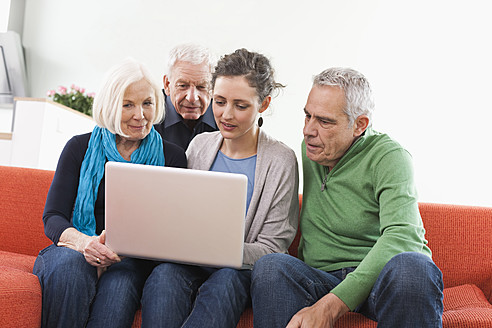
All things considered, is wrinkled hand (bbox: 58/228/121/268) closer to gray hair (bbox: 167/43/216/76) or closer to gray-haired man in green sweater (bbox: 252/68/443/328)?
gray-haired man in green sweater (bbox: 252/68/443/328)

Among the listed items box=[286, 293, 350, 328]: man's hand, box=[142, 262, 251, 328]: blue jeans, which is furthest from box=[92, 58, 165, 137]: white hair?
box=[286, 293, 350, 328]: man's hand

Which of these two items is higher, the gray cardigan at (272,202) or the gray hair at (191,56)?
the gray hair at (191,56)

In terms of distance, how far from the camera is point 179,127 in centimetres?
234

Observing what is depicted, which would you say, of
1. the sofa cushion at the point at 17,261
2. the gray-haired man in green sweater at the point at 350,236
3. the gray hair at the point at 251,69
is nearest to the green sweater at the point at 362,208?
the gray-haired man in green sweater at the point at 350,236

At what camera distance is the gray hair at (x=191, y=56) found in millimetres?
2283

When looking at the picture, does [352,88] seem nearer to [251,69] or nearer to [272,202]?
[251,69]

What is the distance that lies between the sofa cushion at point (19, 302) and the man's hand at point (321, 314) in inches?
27.1

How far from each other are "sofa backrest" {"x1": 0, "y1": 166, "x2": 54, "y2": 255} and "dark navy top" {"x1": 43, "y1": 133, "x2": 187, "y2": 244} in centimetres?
44

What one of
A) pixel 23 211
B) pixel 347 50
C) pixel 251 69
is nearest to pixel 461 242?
pixel 251 69

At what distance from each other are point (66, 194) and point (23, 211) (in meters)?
0.53

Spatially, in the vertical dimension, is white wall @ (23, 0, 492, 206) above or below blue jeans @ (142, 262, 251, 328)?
above

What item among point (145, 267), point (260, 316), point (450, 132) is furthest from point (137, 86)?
point (450, 132)

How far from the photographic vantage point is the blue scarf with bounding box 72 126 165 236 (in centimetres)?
165

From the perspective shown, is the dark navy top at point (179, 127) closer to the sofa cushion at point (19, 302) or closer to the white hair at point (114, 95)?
the white hair at point (114, 95)
